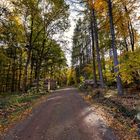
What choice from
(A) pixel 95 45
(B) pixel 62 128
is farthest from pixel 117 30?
(B) pixel 62 128

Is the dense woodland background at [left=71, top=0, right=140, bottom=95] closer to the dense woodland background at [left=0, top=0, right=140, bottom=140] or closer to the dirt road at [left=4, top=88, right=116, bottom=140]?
the dense woodland background at [left=0, top=0, right=140, bottom=140]

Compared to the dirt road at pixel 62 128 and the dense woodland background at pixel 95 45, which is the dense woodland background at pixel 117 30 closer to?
the dense woodland background at pixel 95 45

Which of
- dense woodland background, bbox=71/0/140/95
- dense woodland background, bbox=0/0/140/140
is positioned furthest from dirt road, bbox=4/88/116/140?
dense woodland background, bbox=71/0/140/95

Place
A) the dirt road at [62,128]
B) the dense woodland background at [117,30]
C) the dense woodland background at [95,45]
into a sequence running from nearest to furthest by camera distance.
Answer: the dirt road at [62,128] < the dense woodland background at [95,45] < the dense woodland background at [117,30]

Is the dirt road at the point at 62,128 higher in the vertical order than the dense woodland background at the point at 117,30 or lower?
lower

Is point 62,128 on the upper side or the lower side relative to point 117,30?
lower

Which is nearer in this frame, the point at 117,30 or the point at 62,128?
the point at 62,128

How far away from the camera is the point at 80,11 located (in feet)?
64.4

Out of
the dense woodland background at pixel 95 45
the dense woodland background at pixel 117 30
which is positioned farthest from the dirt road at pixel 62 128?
the dense woodland background at pixel 117 30

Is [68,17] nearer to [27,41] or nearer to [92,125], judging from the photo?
[27,41]

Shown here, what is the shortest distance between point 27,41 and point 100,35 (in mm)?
9315

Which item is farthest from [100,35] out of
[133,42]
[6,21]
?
[6,21]

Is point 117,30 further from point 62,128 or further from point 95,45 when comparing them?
point 62,128

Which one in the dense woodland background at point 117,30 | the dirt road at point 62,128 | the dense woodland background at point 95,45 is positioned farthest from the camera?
the dense woodland background at point 117,30
